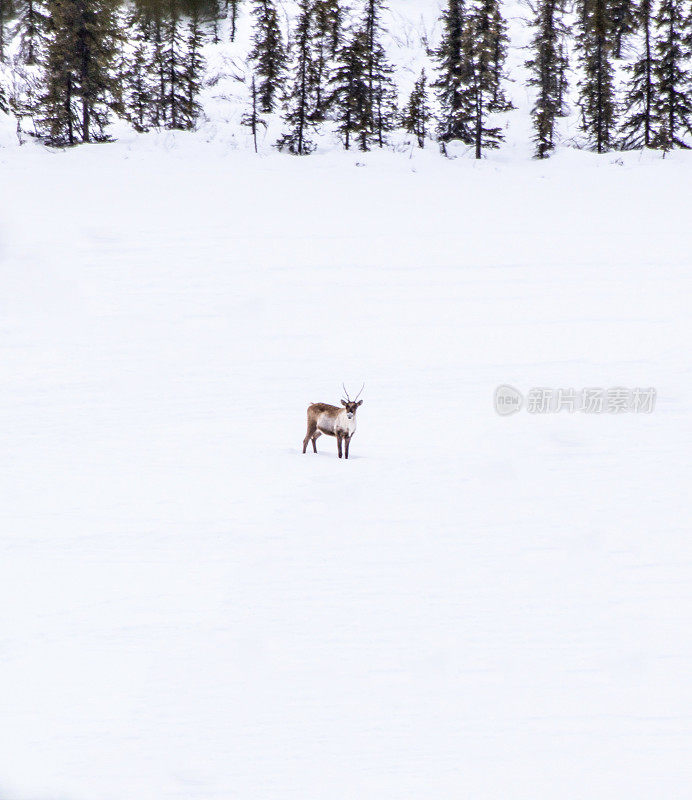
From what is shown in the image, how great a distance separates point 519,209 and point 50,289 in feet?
50.8

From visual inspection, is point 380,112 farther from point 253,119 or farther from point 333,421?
point 333,421

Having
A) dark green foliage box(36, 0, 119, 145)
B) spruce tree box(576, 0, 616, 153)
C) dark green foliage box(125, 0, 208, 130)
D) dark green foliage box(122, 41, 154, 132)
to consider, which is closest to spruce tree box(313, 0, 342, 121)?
dark green foliage box(125, 0, 208, 130)

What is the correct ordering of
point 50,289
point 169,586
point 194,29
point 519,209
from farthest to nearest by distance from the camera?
point 194,29 < point 519,209 < point 50,289 < point 169,586

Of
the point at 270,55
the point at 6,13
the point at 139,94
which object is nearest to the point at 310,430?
the point at 270,55

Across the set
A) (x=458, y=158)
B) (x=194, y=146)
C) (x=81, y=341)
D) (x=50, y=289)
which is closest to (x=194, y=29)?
(x=194, y=146)

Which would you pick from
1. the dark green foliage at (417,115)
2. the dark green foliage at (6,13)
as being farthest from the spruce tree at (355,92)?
the dark green foliage at (6,13)

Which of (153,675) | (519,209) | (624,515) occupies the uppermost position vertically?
(519,209)

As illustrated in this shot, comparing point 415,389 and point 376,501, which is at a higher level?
point 415,389

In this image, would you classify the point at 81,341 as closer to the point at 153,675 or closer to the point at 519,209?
the point at 153,675

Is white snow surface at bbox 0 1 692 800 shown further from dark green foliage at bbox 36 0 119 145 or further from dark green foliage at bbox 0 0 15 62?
dark green foliage at bbox 0 0 15 62

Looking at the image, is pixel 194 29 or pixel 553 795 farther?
pixel 194 29

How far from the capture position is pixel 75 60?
28.4m

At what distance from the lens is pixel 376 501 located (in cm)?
850
